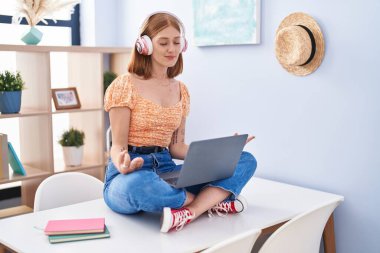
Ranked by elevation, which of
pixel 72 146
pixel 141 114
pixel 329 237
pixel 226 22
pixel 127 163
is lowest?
pixel 329 237

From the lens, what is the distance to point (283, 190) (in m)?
2.23

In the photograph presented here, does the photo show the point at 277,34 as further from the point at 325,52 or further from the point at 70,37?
the point at 70,37

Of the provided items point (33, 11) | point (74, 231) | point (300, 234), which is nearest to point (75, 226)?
point (74, 231)

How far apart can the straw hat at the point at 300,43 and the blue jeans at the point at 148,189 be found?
54 cm

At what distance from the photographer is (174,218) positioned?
64.9 inches

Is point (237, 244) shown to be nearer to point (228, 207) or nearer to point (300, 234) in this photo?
point (300, 234)

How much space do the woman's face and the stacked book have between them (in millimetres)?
695

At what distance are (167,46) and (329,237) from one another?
1.07 m

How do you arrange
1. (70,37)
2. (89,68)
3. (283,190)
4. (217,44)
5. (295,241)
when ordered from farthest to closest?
(70,37)
(89,68)
(217,44)
(283,190)
(295,241)

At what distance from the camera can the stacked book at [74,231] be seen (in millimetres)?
1574

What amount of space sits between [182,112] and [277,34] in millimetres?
560

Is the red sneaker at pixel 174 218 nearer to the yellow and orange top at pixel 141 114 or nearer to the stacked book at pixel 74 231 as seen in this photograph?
the stacked book at pixel 74 231

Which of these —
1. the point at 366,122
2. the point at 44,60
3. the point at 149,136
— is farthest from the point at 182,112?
the point at 44,60

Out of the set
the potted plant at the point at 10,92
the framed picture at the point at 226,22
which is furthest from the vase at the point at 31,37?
the framed picture at the point at 226,22
